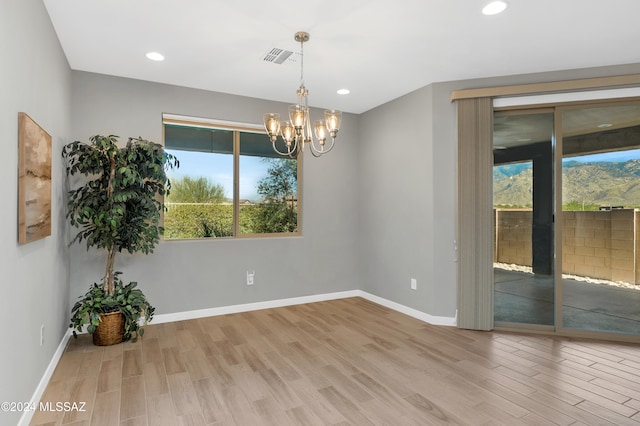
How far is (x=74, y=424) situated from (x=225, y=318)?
203 cm

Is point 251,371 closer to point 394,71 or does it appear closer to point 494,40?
point 394,71

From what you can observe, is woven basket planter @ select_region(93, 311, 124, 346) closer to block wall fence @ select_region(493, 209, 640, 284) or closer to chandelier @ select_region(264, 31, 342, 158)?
chandelier @ select_region(264, 31, 342, 158)

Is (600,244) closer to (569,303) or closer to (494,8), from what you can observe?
(569,303)

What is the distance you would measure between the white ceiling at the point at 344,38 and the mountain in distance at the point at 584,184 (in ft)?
3.29

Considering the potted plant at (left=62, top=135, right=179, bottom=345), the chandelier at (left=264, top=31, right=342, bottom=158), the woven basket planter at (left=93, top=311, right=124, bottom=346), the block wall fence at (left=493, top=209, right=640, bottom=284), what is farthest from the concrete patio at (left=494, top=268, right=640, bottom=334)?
the woven basket planter at (left=93, top=311, right=124, bottom=346)

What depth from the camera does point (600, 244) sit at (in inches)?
139

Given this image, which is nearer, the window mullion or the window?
the window

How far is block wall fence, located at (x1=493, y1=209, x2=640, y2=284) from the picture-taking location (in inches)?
135

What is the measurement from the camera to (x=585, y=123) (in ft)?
11.7

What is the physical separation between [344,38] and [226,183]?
2.34 m

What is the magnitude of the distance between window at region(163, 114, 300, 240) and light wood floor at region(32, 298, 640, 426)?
4.15ft

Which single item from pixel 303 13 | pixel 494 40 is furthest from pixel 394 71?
pixel 303 13

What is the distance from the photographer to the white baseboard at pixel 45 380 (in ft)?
6.66

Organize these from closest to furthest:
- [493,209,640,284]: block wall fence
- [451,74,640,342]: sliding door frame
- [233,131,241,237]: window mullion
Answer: [493,209,640,284]: block wall fence
[451,74,640,342]: sliding door frame
[233,131,241,237]: window mullion
